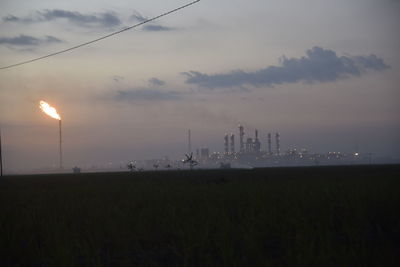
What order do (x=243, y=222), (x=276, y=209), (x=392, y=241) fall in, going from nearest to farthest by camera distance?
(x=392, y=241) → (x=243, y=222) → (x=276, y=209)

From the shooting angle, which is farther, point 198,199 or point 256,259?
point 198,199

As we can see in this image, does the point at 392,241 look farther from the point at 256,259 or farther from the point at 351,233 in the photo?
the point at 256,259

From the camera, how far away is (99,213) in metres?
14.8

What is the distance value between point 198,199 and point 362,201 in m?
7.15

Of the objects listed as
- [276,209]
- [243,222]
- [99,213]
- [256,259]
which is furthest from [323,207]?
[99,213]

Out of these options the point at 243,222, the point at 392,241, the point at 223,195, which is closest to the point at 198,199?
the point at 223,195

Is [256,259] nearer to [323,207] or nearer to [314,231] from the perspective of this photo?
[314,231]

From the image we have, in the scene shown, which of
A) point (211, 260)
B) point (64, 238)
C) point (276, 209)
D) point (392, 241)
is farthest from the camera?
point (276, 209)

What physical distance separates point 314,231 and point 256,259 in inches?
96.7

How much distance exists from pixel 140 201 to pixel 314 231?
1016cm

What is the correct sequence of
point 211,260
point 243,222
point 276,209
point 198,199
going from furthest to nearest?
1. point 198,199
2. point 276,209
3. point 243,222
4. point 211,260

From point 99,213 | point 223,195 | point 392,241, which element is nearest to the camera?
point 392,241

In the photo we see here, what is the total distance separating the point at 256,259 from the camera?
28.2 ft

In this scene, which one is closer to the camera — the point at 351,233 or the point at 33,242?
the point at 351,233
